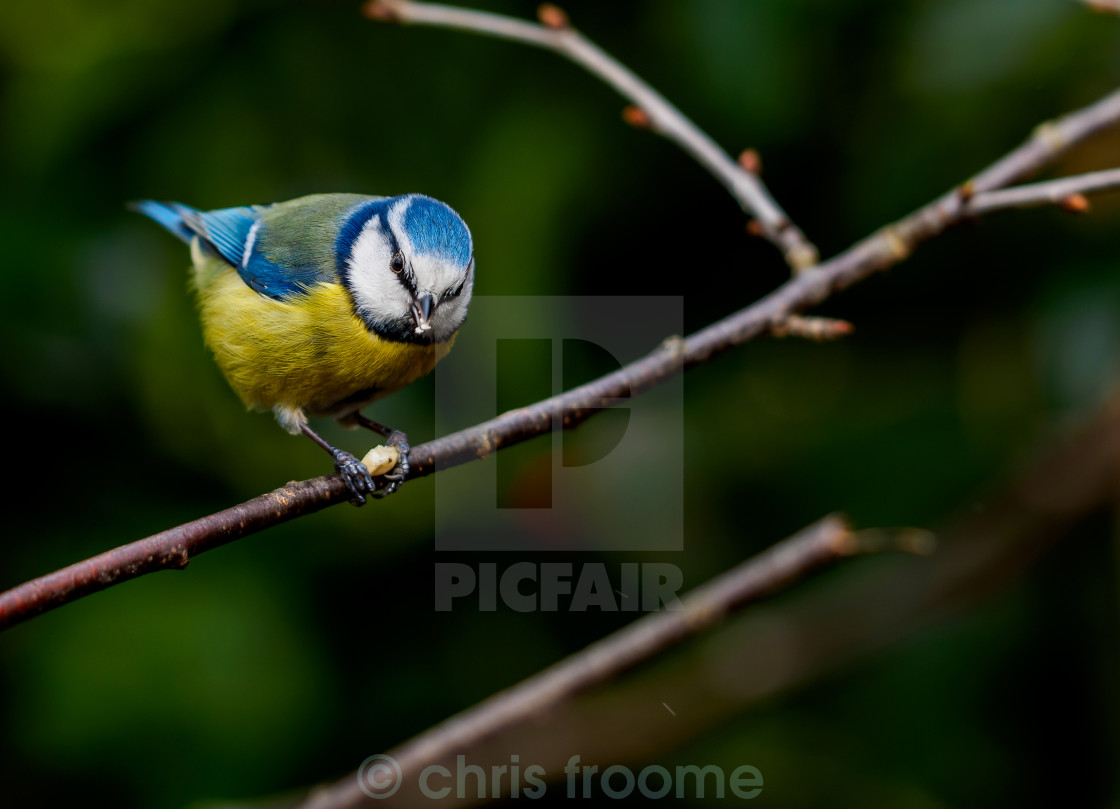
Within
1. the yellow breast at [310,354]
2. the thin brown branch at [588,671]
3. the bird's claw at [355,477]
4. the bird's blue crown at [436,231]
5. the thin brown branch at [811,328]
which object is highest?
the bird's blue crown at [436,231]

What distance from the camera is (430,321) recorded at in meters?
1.51

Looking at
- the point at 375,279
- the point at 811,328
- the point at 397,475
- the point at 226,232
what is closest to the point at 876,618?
the point at 811,328

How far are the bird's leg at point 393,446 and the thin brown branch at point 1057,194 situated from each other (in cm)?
80

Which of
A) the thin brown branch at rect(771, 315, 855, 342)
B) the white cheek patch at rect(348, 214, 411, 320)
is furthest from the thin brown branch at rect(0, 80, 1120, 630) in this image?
the white cheek patch at rect(348, 214, 411, 320)

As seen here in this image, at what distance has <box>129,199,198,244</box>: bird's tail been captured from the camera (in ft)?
6.16

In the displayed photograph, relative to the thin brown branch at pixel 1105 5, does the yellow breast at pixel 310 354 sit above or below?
below

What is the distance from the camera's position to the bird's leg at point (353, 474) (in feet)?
3.97

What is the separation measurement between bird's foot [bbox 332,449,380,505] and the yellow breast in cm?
14

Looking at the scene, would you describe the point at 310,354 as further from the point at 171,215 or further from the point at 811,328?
the point at 811,328

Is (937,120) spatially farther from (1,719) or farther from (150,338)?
(1,719)

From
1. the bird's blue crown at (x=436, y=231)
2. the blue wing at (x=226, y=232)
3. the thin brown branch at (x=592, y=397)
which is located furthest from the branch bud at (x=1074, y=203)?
the blue wing at (x=226, y=232)

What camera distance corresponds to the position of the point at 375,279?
63.5 inches

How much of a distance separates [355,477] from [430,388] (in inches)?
27.8

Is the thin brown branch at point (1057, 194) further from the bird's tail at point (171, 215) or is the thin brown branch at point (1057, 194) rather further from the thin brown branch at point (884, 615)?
the bird's tail at point (171, 215)
